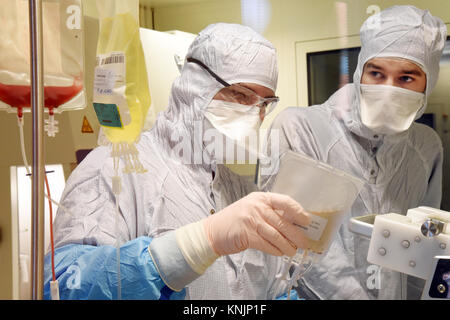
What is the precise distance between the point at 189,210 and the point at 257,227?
0.72 feet

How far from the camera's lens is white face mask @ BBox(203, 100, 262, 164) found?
1.18m

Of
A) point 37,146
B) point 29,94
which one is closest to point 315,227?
point 37,146

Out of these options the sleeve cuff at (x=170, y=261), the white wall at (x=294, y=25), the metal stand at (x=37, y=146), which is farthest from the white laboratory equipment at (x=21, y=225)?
the white wall at (x=294, y=25)

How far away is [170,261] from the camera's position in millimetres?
1088

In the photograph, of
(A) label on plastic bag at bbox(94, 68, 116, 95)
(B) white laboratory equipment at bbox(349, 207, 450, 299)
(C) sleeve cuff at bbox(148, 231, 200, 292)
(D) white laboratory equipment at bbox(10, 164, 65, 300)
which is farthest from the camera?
(D) white laboratory equipment at bbox(10, 164, 65, 300)

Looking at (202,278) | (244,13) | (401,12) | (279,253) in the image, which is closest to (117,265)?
(202,278)

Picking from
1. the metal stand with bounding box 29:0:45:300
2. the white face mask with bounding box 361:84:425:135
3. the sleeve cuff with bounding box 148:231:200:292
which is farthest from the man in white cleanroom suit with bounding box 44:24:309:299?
the white face mask with bounding box 361:84:425:135

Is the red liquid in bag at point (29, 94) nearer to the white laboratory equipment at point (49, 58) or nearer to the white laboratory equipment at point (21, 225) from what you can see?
the white laboratory equipment at point (49, 58)

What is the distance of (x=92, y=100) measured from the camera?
1318 mm

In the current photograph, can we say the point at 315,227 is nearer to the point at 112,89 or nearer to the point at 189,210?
the point at 189,210

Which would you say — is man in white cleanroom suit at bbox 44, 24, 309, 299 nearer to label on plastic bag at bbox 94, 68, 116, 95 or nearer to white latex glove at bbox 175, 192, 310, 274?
white latex glove at bbox 175, 192, 310, 274

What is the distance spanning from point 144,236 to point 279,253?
13.0 inches

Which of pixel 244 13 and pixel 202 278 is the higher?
pixel 244 13
